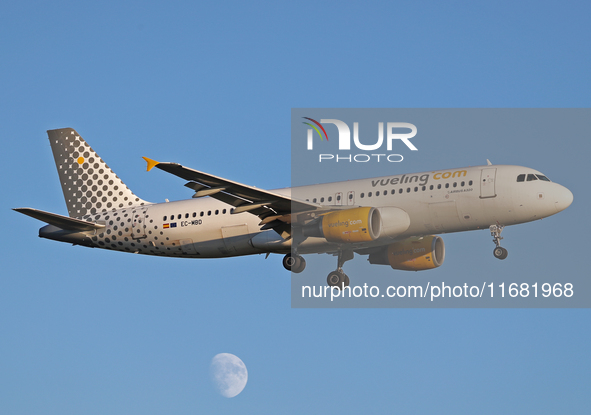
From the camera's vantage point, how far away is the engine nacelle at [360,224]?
3456cm

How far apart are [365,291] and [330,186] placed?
4908 millimetres

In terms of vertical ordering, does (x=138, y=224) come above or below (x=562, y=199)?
below

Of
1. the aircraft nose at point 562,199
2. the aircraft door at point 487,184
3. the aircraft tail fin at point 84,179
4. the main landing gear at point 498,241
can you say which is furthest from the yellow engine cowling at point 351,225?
the aircraft tail fin at point 84,179

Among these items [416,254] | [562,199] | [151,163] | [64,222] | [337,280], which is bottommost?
[337,280]

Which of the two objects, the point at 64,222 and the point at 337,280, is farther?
the point at 64,222

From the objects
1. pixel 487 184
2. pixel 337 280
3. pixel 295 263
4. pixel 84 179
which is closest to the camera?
pixel 487 184

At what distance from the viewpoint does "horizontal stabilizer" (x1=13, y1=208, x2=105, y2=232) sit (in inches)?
1476

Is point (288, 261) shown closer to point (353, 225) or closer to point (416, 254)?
point (353, 225)

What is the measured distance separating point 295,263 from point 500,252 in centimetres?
895

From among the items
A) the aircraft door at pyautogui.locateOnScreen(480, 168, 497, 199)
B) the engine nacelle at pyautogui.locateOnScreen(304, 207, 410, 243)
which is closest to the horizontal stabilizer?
the engine nacelle at pyautogui.locateOnScreen(304, 207, 410, 243)

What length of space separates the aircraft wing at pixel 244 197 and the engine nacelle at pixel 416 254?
5844mm

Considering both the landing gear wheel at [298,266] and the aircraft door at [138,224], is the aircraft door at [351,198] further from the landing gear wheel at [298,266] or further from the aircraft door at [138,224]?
the aircraft door at [138,224]

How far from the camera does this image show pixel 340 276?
39.4 m

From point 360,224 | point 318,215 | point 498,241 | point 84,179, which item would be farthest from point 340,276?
point 84,179
